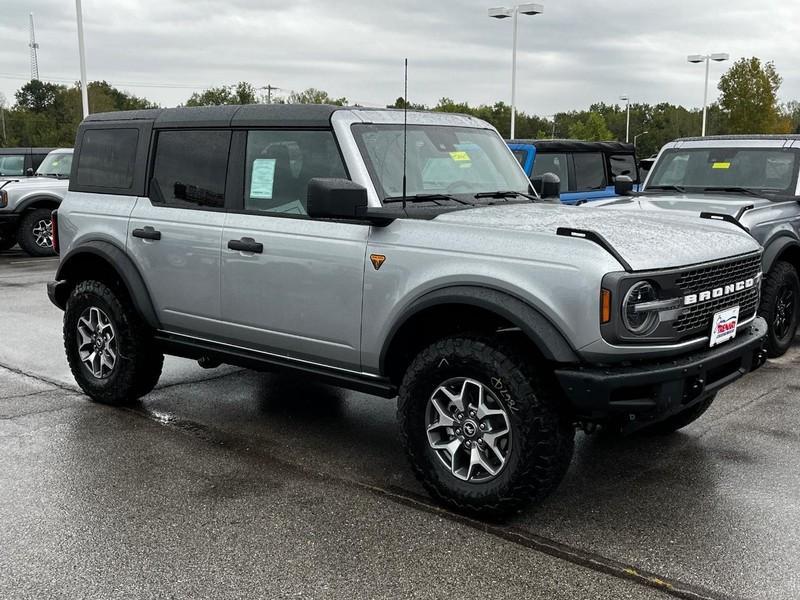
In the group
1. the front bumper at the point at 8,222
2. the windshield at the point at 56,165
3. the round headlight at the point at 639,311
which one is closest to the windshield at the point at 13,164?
the windshield at the point at 56,165

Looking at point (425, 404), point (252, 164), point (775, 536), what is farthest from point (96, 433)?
point (775, 536)

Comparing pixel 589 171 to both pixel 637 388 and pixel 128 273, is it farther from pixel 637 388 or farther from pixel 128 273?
pixel 637 388

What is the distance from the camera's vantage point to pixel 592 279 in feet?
11.5

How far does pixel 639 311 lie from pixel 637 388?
331mm

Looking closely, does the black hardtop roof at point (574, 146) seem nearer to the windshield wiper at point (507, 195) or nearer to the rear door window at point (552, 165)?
the rear door window at point (552, 165)

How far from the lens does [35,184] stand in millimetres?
15242

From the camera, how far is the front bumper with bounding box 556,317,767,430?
3.52 meters

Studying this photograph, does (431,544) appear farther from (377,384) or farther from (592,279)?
(592,279)

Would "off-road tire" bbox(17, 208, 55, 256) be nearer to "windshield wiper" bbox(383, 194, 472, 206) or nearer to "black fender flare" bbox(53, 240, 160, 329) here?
"black fender flare" bbox(53, 240, 160, 329)

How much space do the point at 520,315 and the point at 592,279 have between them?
1.15 feet

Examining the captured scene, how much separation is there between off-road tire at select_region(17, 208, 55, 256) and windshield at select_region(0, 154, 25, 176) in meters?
3.43

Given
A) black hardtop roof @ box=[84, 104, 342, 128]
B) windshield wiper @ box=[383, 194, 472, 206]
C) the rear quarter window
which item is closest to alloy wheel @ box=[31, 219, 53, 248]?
the rear quarter window

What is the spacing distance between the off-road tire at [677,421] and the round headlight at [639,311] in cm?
158

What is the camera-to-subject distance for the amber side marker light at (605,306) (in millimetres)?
3498
